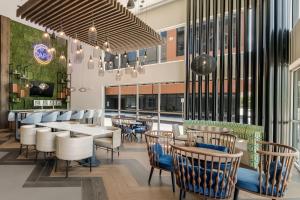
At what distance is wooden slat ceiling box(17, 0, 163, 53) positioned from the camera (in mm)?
4516

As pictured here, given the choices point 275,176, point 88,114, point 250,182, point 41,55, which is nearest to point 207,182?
point 250,182

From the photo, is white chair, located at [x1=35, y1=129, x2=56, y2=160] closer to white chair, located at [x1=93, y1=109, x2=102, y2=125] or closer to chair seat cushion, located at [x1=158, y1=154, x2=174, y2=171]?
chair seat cushion, located at [x1=158, y1=154, x2=174, y2=171]

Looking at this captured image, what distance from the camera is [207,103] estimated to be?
21.6ft

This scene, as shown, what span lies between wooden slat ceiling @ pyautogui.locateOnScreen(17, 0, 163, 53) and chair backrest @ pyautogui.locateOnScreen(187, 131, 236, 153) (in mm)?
2908

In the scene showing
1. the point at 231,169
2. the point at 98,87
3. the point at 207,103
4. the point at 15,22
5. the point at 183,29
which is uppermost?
the point at 15,22

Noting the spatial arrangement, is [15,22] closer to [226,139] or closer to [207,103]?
[207,103]

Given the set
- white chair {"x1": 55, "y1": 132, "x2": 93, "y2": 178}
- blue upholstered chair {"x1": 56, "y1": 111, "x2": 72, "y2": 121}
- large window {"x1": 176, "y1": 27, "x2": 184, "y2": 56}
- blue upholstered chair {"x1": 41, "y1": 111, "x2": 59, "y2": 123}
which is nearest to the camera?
white chair {"x1": 55, "y1": 132, "x2": 93, "y2": 178}

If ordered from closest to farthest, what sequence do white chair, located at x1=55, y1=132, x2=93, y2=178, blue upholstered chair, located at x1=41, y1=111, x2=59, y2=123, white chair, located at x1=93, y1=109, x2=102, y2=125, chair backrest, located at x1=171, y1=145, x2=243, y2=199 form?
chair backrest, located at x1=171, y1=145, x2=243, y2=199 → white chair, located at x1=55, y1=132, x2=93, y2=178 → blue upholstered chair, located at x1=41, y1=111, x2=59, y2=123 → white chair, located at x1=93, y1=109, x2=102, y2=125

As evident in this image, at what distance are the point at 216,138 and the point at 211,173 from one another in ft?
7.28

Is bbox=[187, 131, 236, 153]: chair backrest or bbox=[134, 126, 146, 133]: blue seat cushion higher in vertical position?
bbox=[187, 131, 236, 153]: chair backrest

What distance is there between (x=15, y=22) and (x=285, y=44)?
9.91 metres

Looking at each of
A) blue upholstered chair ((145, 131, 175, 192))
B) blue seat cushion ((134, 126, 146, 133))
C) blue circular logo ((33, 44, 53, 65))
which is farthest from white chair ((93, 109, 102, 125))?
blue upholstered chair ((145, 131, 175, 192))

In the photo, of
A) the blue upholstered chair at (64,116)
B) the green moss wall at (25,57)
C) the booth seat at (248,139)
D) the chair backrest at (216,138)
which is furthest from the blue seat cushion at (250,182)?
the green moss wall at (25,57)

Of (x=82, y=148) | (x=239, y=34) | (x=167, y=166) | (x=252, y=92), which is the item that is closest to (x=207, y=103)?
(x=252, y=92)
